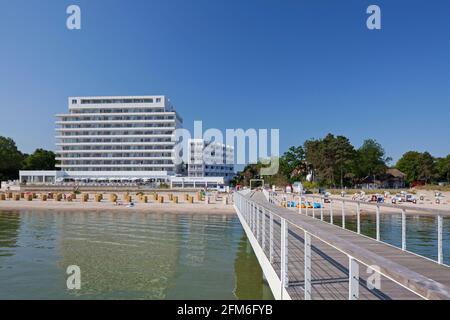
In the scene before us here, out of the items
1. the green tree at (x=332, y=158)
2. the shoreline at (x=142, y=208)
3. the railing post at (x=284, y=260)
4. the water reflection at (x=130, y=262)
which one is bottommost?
the shoreline at (x=142, y=208)

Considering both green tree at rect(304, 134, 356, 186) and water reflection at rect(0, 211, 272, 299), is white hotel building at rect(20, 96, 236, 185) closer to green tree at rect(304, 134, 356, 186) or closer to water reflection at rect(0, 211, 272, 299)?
green tree at rect(304, 134, 356, 186)

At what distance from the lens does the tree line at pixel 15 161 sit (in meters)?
101

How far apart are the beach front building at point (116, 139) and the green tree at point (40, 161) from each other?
226 inches

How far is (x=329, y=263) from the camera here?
7.52 metres

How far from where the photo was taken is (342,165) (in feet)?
272

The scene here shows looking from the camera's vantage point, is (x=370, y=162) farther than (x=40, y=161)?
No

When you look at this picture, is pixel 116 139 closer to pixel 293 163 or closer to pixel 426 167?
pixel 293 163

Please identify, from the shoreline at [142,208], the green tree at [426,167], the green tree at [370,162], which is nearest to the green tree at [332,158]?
the green tree at [370,162]

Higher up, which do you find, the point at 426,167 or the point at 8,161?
the point at 8,161

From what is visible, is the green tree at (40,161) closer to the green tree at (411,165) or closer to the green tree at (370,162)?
the green tree at (370,162)

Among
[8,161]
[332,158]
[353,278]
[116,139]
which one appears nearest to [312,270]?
[353,278]

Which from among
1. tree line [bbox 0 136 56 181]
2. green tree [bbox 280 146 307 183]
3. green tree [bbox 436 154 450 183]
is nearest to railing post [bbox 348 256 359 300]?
green tree [bbox 280 146 307 183]

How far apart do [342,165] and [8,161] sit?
84965 mm
